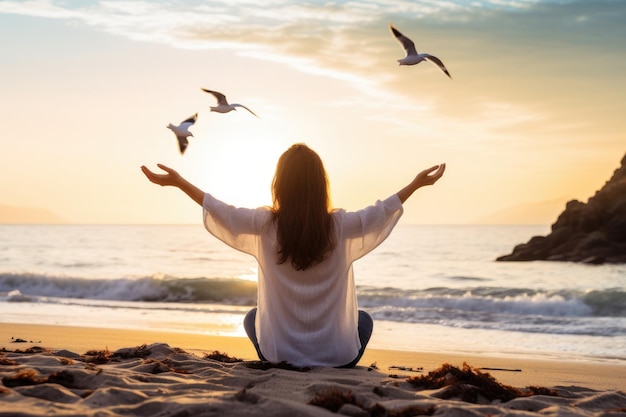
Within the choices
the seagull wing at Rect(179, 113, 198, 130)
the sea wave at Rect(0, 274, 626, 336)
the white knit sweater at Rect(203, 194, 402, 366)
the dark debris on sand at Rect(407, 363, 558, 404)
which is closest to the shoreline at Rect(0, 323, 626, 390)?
the white knit sweater at Rect(203, 194, 402, 366)

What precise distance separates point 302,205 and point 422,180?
39.2 inches

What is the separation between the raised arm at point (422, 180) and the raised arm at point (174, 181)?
146cm

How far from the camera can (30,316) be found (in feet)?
42.7

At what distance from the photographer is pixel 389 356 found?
28.2 feet

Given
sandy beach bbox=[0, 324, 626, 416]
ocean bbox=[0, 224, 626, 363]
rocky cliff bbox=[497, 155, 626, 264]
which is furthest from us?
rocky cliff bbox=[497, 155, 626, 264]

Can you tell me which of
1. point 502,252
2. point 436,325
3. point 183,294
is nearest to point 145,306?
point 183,294

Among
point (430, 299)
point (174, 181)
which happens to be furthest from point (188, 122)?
point (430, 299)

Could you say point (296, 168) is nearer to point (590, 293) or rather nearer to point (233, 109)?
point (233, 109)

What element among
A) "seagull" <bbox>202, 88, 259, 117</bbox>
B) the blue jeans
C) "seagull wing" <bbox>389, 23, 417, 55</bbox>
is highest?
"seagull wing" <bbox>389, 23, 417, 55</bbox>

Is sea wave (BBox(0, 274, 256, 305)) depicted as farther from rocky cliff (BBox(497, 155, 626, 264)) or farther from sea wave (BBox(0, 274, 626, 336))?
rocky cliff (BBox(497, 155, 626, 264))

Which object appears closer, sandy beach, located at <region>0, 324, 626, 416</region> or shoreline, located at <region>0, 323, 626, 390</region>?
sandy beach, located at <region>0, 324, 626, 416</region>

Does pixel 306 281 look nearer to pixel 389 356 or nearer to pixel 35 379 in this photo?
pixel 35 379

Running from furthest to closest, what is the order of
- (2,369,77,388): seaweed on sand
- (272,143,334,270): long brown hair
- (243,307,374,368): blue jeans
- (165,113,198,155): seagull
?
(165,113,198,155): seagull < (243,307,374,368): blue jeans < (272,143,334,270): long brown hair < (2,369,77,388): seaweed on sand

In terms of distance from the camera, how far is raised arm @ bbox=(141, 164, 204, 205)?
5.41 meters
